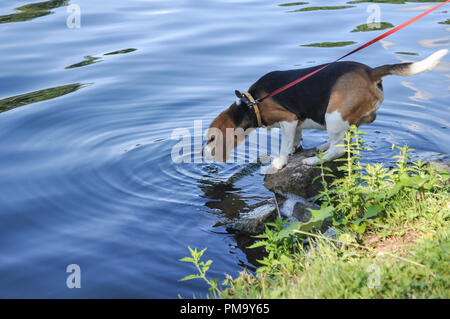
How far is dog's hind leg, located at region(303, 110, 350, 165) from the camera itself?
18.2ft

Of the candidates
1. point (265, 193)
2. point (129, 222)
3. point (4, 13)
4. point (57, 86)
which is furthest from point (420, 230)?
point (4, 13)

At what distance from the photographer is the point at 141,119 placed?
777 cm

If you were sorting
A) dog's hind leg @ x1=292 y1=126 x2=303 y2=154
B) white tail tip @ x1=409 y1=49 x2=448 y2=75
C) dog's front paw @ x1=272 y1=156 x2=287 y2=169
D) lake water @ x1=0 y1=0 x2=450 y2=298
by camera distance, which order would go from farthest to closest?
dog's hind leg @ x1=292 y1=126 x2=303 y2=154 → dog's front paw @ x1=272 y1=156 x2=287 y2=169 → white tail tip @ x1=409 y1=49 x2=448 y2=75 → lake water @ x1=0 y1=0 x2=450 y2=298

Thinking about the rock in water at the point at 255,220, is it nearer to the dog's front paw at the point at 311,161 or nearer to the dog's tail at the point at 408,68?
the dog's front paw at the point at 311,161

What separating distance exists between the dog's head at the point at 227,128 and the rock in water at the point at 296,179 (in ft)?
1.81

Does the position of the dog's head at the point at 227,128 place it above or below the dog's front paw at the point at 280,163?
above

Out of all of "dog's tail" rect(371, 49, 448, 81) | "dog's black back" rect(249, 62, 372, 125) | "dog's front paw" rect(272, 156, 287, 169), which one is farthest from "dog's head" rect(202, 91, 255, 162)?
"dog's tail" rect(371, 49, 448, 81)

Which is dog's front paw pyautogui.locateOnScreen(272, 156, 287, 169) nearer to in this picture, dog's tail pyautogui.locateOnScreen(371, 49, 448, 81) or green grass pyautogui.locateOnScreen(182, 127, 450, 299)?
dog's tail pyautogui.locateOnScreen(371, 49, 448, 81)

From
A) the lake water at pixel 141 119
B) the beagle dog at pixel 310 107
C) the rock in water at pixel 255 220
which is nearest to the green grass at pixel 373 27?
the lake water at pixel 141 119

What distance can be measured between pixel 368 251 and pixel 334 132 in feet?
7.16

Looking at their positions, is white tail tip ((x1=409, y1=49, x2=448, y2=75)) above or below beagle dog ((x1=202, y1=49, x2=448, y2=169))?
above

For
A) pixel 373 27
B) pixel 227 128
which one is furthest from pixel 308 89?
pixel 373 27

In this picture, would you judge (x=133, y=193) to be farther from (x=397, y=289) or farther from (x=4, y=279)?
(x=397, y=289)

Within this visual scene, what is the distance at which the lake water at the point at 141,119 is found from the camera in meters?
4.57
